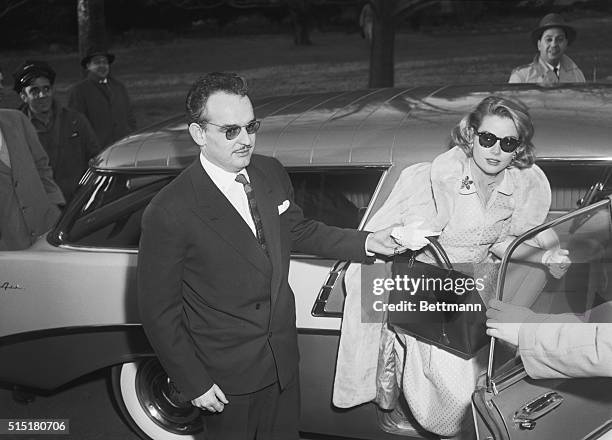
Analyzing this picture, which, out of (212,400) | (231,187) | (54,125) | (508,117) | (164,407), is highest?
(508,117)

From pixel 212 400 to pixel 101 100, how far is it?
16.2ft

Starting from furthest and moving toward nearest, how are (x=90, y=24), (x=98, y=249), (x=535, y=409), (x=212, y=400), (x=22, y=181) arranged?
1. (x=90, y=24)
2. (x=22, y=181)
3. (x=98, y=249)
4. (x=212, y=400)
5. (x=535, y=409)

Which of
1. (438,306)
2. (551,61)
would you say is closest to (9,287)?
(438,306)

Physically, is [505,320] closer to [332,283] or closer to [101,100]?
[332,283]

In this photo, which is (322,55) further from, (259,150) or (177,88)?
(259,150)

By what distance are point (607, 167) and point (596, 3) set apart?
22.1m

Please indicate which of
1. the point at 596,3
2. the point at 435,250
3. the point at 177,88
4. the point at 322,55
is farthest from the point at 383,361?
the point at 596,3

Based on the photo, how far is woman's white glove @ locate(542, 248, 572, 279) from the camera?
2822mm

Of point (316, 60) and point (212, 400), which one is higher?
point (212, 400)

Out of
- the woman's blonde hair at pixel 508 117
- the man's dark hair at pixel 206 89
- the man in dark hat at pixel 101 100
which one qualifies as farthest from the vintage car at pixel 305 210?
the man in dark hat at pixel 101 100

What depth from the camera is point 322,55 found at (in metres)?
22.5

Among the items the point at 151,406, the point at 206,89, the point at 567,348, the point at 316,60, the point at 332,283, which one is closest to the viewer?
the point at 567,348

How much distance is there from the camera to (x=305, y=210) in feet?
11.2

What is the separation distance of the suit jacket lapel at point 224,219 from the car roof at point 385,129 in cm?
88
